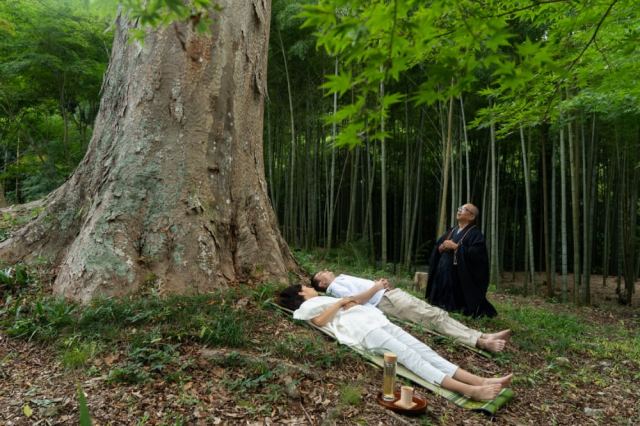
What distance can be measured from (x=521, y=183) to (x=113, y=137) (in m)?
12.0

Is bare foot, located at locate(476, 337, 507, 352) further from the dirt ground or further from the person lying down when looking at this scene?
the person lying down

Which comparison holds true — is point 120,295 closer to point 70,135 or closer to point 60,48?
point 60,48

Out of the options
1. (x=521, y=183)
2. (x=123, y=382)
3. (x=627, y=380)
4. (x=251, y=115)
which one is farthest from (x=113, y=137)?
(x=521, y=183)

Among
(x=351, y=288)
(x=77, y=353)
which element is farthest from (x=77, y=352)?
(x=351, y=288)

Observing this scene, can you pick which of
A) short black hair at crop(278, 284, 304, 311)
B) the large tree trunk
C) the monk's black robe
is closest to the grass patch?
the large tree trunk

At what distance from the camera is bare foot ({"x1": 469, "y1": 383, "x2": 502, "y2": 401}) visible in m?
2.67

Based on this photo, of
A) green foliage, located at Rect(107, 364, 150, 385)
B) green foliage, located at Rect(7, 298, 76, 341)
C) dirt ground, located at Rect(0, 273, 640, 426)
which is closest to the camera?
dirt ground, located at Rect(0, 273, 640, 426)

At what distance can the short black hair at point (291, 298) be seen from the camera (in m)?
3.38

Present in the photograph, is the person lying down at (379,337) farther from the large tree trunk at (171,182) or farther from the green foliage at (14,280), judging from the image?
the green foliage at (14,280)

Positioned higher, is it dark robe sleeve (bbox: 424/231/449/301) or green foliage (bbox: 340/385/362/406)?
dark robe sleeve (bbox: 424/231/449/301)

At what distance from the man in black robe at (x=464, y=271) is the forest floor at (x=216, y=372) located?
0.75 metres

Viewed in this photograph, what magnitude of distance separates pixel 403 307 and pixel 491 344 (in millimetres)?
759

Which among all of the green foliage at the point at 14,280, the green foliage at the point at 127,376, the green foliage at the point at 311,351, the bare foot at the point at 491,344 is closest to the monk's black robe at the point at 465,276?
the bare foot at the point at 491,344

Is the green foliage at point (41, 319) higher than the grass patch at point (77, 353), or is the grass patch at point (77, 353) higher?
the green foliage at point (41, 319)
